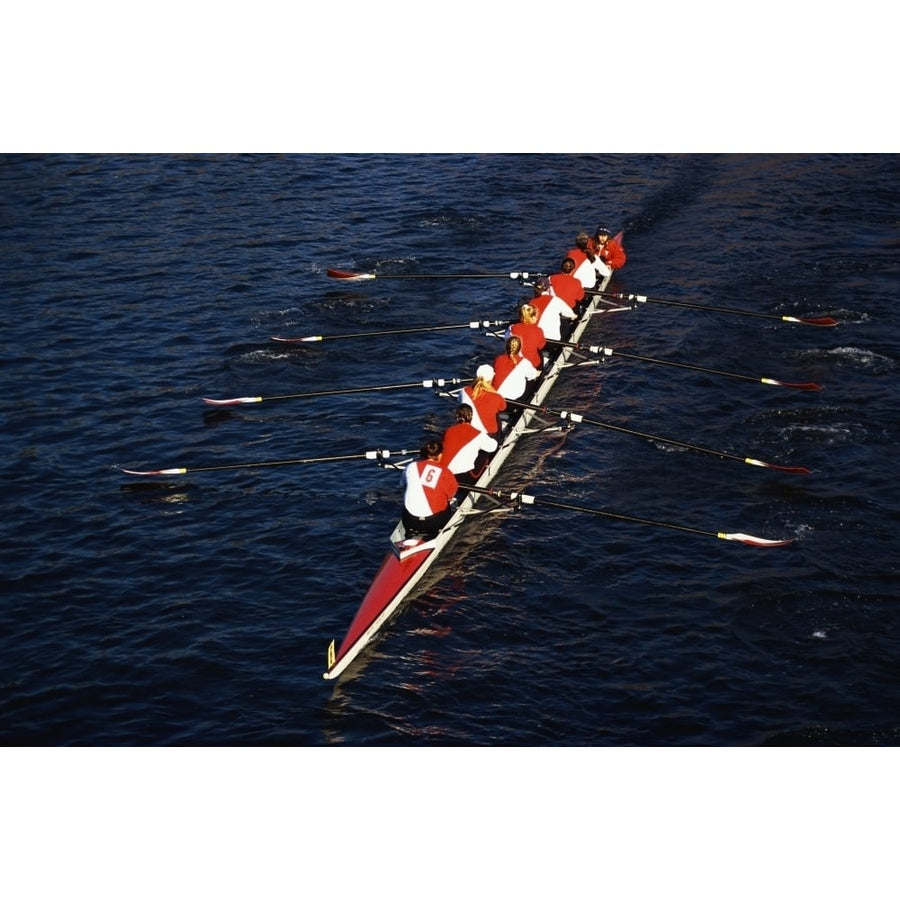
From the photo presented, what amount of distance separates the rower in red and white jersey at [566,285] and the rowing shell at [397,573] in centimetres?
662

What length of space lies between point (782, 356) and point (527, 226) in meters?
13.8

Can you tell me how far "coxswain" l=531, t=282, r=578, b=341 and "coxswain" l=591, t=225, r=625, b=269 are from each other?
5278 mm

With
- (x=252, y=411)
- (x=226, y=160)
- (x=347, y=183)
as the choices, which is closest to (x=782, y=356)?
(x=252, y=411)

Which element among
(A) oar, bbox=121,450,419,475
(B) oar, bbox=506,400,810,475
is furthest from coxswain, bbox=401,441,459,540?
(B) oar, bbox=506,400,810,475

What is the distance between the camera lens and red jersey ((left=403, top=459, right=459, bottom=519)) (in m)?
25.8

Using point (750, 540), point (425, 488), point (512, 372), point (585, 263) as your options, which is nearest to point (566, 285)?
point (585, 263)

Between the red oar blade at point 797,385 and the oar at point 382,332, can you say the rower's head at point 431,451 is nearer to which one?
the oar at point 382,332

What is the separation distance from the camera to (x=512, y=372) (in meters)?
31.3

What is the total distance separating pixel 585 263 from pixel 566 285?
2674mm

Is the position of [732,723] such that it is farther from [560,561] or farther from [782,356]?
[782,356]

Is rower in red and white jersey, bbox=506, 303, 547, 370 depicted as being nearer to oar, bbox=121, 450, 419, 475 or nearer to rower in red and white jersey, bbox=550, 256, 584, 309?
rower in red and white jersey, bbox=550, 256, 584, 309

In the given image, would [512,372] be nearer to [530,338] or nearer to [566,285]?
[530,338]

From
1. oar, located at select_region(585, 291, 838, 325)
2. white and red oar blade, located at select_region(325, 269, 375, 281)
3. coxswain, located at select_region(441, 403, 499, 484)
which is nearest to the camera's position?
coxswain, located at select_region(441, 403, 499, 484)

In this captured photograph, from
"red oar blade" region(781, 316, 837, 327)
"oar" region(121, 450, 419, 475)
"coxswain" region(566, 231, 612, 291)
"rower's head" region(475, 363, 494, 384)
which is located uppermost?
"coxswain" region(566, 231, 612, 291)
